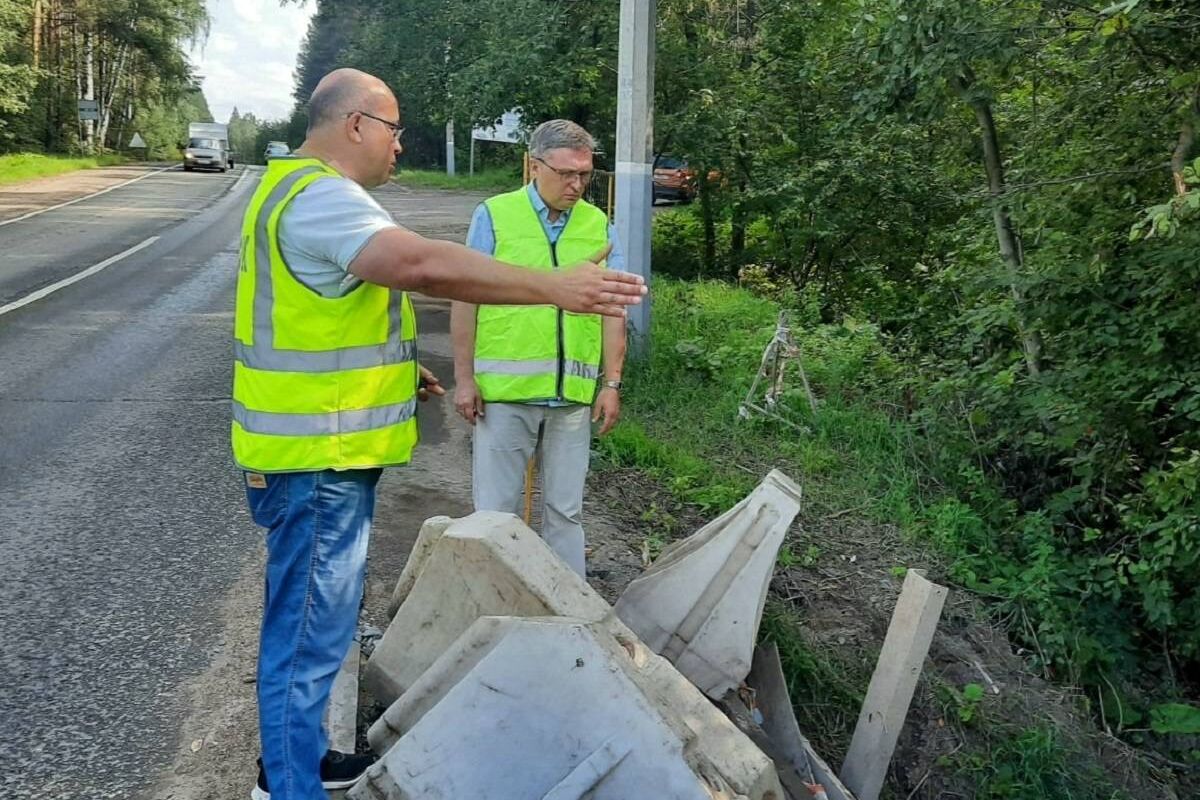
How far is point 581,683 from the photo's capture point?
102 inches

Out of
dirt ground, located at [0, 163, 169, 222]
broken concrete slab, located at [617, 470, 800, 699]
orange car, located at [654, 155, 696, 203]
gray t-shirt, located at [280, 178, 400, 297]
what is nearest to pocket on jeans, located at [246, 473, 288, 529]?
gray t-shirt, located at [280, 178, 400, 297]

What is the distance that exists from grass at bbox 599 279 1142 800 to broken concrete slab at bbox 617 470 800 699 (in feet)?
2.65

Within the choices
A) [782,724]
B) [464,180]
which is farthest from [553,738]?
[464,180]

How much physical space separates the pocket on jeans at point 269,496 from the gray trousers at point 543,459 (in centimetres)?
135

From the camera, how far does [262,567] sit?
4617 mm

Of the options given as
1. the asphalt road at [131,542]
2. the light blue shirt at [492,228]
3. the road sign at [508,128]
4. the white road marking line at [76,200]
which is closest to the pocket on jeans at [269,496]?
the asphalt road at [131,542]

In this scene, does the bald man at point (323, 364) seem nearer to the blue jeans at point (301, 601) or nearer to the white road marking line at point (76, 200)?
the blue jeans at point (301, 601)

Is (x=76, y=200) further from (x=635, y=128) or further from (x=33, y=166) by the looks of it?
(x=635, y=128)

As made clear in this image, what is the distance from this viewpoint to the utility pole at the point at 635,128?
7.83 metres

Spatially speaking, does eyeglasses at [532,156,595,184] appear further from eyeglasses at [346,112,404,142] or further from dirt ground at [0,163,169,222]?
dirt ground at [0,163,169,222]

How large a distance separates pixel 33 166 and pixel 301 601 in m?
33.2

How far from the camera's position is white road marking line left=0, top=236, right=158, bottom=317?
10.7 meters

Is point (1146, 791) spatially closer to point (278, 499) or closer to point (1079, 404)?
point (1079, 404)

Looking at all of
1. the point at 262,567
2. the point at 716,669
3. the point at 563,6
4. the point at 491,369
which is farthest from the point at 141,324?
the point at 716,669
